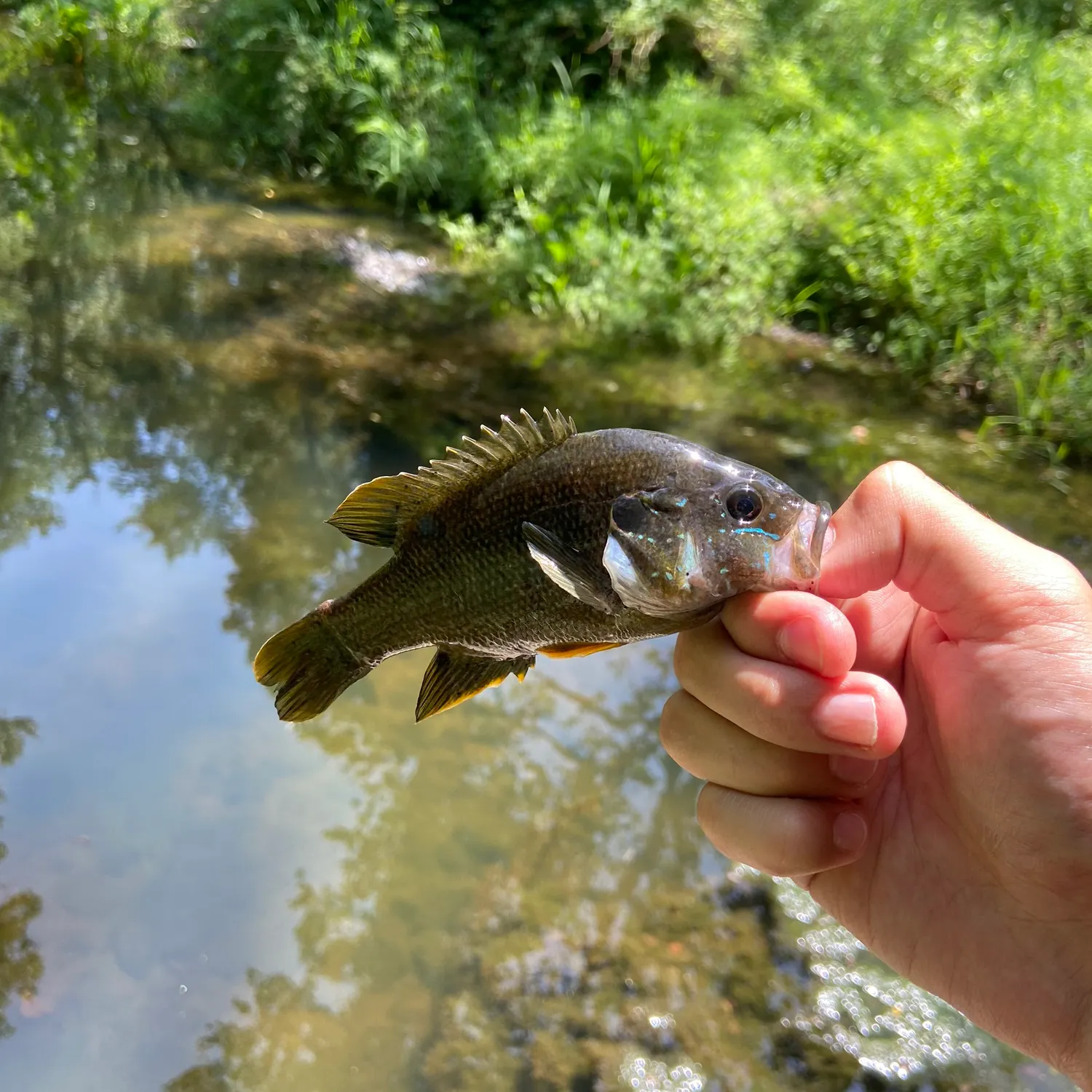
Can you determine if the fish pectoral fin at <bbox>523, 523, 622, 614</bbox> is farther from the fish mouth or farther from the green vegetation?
the green vegetation

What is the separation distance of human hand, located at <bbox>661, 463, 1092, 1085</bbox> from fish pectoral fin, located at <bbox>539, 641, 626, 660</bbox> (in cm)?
26

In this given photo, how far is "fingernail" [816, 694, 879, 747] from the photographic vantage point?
169cm

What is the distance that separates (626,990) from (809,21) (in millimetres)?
12014

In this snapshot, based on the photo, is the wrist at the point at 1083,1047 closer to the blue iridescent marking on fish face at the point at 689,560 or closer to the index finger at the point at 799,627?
the index finger at the point at 799,627

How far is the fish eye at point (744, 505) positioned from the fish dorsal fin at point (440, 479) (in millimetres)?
341

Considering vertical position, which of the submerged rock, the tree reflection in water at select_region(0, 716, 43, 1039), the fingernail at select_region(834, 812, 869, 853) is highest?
the fingernail at select_region(834, 812, 869, 853)

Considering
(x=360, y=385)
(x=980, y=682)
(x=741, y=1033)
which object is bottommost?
(x=741, y=1033)

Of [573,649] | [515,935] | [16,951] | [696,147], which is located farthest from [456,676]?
[696,147]

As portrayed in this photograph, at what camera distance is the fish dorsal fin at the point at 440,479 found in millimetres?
1692

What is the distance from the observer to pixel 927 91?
995 centimetres

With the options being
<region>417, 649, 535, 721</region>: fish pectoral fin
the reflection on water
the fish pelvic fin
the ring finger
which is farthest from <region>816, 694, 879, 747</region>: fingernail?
the reflection on water

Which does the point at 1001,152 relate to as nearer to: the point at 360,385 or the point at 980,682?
the point at 360,385

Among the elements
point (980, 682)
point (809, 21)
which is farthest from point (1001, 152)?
point (980, 682)

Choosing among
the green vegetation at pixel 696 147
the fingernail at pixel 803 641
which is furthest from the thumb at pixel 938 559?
the green vegetation at pixel 696 147
